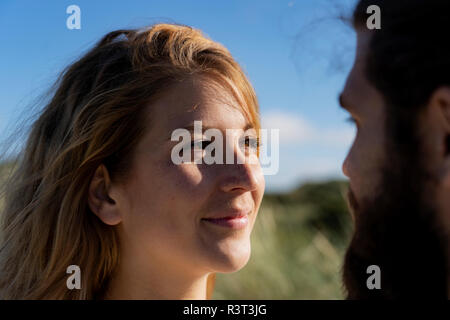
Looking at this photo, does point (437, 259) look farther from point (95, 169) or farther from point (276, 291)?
point (276, 291)

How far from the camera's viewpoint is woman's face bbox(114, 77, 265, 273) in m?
2.55

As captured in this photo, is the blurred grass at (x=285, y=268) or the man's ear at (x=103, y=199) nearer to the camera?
the man's ear at (x=103, y=199)

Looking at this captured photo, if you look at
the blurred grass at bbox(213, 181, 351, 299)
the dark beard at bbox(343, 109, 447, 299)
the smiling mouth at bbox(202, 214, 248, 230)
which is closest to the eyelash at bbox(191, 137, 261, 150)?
the smiling mouth at bbox(202, 214, 248, 230)

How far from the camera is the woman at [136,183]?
2572 millimetres

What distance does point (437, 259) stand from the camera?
→ 6.82 feet

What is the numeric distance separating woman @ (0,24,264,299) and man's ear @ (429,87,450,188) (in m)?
0.99

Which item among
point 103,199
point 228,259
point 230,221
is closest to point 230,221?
point 230,221

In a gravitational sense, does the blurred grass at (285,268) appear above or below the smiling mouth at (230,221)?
above

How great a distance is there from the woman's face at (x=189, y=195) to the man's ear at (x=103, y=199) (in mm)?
49

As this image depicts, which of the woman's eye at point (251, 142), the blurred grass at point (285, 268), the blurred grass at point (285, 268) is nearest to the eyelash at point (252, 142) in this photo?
the woman's eye at point (251, 142)

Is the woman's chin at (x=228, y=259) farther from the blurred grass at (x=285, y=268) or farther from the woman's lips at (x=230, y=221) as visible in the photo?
the blurred grass at (x=285, y=268)

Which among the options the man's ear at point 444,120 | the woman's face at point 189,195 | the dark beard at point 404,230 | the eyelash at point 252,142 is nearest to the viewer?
the man's ear at point 444,120

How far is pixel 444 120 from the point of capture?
75.1 inches

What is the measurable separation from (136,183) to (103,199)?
24cm
